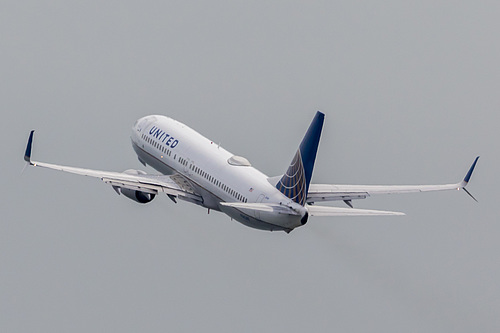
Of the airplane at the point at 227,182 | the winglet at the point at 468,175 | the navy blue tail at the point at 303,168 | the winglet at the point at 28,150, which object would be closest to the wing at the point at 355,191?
the airplane at the point at 227,182

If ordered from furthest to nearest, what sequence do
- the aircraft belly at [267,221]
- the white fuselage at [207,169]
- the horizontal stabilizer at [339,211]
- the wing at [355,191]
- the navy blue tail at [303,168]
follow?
the wing at [355,191], the white fuselage at [207,169], the aircraft belly at [267,221], the navy blue tail at [303,168], the horizontal stabilizer at [339,211]

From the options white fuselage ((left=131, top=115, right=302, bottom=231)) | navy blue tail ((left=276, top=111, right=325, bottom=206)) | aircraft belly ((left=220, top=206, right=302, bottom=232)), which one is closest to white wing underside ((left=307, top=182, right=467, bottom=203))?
white fuselage ((left=131, top=115, right=302, bottom=231))

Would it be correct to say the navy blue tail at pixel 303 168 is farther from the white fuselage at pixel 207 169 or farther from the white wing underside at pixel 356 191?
the white wing underside at pixel 356 191

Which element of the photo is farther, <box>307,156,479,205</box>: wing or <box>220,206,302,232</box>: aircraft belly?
<box>307,156,479,205</box>: wing

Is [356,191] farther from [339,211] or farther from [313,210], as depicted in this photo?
[339,211]

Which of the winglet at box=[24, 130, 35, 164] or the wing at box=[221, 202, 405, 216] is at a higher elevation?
the wing at box=[221, 202, 405, 216]

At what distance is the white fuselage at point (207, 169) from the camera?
93.5 m

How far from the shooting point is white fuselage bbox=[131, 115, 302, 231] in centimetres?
9350

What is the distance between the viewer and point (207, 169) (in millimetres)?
100812

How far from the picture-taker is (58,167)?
97750 mm

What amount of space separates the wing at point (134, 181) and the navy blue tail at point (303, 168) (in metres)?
10.4

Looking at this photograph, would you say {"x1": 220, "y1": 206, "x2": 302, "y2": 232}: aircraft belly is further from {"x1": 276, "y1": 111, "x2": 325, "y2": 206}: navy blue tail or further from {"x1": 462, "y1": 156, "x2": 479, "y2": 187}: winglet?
{"x1": 462, "y1": 156, "x2": 479, "y2": 187}: winglet

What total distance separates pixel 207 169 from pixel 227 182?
3.52m

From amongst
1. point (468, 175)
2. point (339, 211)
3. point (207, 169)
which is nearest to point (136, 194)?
point (207, 169)
